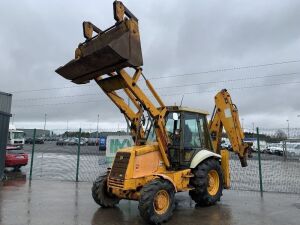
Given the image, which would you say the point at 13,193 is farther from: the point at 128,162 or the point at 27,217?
the point at 128,162

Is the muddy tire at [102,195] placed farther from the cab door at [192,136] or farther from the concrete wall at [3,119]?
the concrete wall at [3,119]

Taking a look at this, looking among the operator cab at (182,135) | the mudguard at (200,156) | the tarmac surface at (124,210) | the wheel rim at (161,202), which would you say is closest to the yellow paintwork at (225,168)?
the tarmac surface at (124,210)

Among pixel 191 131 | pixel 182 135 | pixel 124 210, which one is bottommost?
pixel 124 210

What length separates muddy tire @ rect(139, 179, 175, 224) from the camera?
8.25 m

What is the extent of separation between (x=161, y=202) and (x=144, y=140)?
6.42 feet

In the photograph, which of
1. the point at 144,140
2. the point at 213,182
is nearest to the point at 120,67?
the point at 144,140

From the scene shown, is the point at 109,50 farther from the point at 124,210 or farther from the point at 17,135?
the point at 17,135

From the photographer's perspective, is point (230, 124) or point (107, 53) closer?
point (107, 53)

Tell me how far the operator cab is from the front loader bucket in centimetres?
193

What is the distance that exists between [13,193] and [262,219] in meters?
7.62

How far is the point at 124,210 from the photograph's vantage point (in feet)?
32.4

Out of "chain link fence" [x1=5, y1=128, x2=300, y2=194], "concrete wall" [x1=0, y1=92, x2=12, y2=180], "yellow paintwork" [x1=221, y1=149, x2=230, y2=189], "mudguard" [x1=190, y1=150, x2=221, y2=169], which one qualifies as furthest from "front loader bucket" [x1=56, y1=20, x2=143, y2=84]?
"concrete wall" [x1=0, y1=92, x2=12, y2=180]

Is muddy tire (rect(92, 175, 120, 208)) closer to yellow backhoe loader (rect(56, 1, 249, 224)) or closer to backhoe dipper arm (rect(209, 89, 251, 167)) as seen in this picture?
yellow backhoe loader (rect(56, 1, 249, 224))

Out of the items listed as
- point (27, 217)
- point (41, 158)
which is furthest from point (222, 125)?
point (41, 158)
